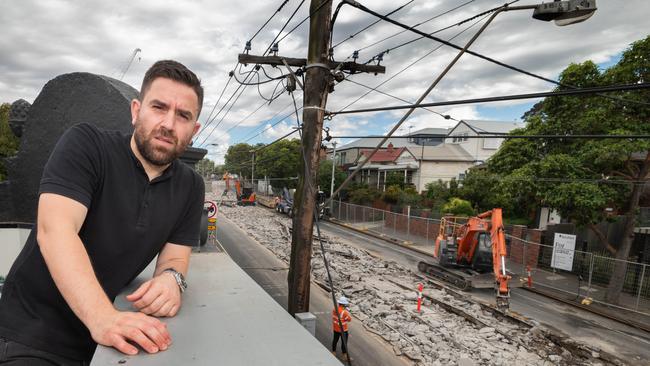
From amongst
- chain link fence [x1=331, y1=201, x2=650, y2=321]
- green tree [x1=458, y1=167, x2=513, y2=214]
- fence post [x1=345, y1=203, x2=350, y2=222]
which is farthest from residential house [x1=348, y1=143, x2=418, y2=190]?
chain link fence [x1=331, y1=201, x2=650, y2=321]

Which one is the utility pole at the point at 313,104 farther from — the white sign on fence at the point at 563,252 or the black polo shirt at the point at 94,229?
the white sign on fence at the point at 563,252

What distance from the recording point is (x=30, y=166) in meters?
3.92

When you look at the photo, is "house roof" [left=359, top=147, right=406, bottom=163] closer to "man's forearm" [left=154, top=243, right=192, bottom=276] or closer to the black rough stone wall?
the black rough stone wall

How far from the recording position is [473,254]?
16.6 meters

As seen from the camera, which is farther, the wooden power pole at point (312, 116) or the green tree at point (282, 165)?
the green tree at point (282, 165)

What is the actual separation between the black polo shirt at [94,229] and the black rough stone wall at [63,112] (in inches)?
88.9

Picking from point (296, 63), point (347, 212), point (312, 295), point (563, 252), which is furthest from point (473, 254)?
point (347, 212)

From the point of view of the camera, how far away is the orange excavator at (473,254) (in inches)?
559

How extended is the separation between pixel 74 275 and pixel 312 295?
12.5 m

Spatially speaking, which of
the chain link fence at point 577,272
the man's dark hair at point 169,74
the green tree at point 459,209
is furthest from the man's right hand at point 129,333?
the green tree at point 459,209

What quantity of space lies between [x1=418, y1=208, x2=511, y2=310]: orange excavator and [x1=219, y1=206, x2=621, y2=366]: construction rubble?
113 cm

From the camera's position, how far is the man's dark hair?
1929mm

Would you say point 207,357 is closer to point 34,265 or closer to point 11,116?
point 34,265

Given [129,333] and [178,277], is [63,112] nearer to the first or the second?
[178,277]
